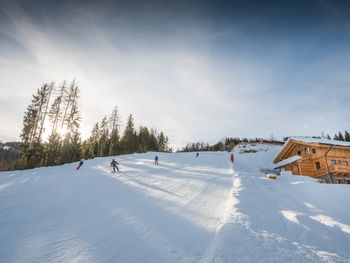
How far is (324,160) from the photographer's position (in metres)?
26.2

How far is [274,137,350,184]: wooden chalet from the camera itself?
25.7m

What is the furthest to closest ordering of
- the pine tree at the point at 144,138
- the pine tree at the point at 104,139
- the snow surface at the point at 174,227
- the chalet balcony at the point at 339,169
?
1. the pine tree at the point at 144,138
2. the pine tree at the point at 104,139
3. the chalet balcony at the point at 339,169
4. the snow surface at the point at 174,227

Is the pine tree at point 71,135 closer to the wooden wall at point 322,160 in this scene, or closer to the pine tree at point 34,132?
the pine tree at point 34,132

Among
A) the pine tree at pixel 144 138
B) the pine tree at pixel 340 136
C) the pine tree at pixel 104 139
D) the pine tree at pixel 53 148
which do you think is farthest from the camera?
the pine tree at pixel 340 136

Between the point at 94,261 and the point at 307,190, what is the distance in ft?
37.9

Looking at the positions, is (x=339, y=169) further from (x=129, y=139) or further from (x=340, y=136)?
(x=340, y=136)

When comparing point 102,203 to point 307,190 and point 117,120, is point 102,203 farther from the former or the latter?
point 117,120

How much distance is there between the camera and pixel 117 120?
55406mm

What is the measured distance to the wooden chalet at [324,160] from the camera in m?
25.7

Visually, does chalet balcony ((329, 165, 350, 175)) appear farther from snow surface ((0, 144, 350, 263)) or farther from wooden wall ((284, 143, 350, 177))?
snow surface ((0, 144, 350, 263))

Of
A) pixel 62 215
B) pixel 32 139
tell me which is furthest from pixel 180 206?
pixel 32 139

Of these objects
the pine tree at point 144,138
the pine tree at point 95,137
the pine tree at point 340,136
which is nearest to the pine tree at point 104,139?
the pine tree at point 95,137

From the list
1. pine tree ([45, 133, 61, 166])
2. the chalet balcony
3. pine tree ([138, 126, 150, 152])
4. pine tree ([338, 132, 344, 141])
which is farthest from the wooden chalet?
pine tree ([338, 132, 344, 141])

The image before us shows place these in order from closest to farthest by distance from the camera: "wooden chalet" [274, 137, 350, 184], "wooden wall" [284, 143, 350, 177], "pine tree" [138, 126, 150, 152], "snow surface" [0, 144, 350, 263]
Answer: "snow surface" [0, 144, 350, 263], "wooden chalet" [274, 137, 350, 184], "wooden wall" [284, 143, 350, 177], "pine tree" [138, 126, 150, 152]
